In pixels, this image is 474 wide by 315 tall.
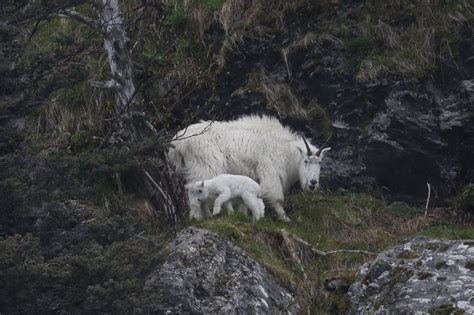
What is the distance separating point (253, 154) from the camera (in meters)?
15.4

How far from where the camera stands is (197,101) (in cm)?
1645

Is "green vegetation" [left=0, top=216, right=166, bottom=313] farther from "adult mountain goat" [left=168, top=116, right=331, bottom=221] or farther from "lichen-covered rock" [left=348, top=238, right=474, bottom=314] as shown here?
"adult mountain goat" [left=168, top=116, right=331, bottom=221]

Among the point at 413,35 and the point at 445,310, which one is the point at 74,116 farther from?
the point at 445,310

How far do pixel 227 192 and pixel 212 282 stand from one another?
3.49 metres

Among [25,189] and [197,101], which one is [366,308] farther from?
[197,101]

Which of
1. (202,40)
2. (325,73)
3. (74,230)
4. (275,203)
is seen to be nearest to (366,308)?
(74,230)

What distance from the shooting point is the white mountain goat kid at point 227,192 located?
547 inches

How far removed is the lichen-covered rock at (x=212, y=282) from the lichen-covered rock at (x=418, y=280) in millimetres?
873

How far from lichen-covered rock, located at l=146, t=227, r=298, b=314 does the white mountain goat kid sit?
254 cm

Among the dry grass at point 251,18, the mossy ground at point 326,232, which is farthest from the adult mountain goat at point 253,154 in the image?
the dry grass at point 251,18

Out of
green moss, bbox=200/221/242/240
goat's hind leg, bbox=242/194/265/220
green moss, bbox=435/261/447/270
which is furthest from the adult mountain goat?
green moss, bbox=435/261/447/270

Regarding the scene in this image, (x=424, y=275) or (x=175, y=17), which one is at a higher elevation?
(x=175, y=17)

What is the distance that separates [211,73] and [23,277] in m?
7.98

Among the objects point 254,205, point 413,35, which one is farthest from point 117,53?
point 413,35
